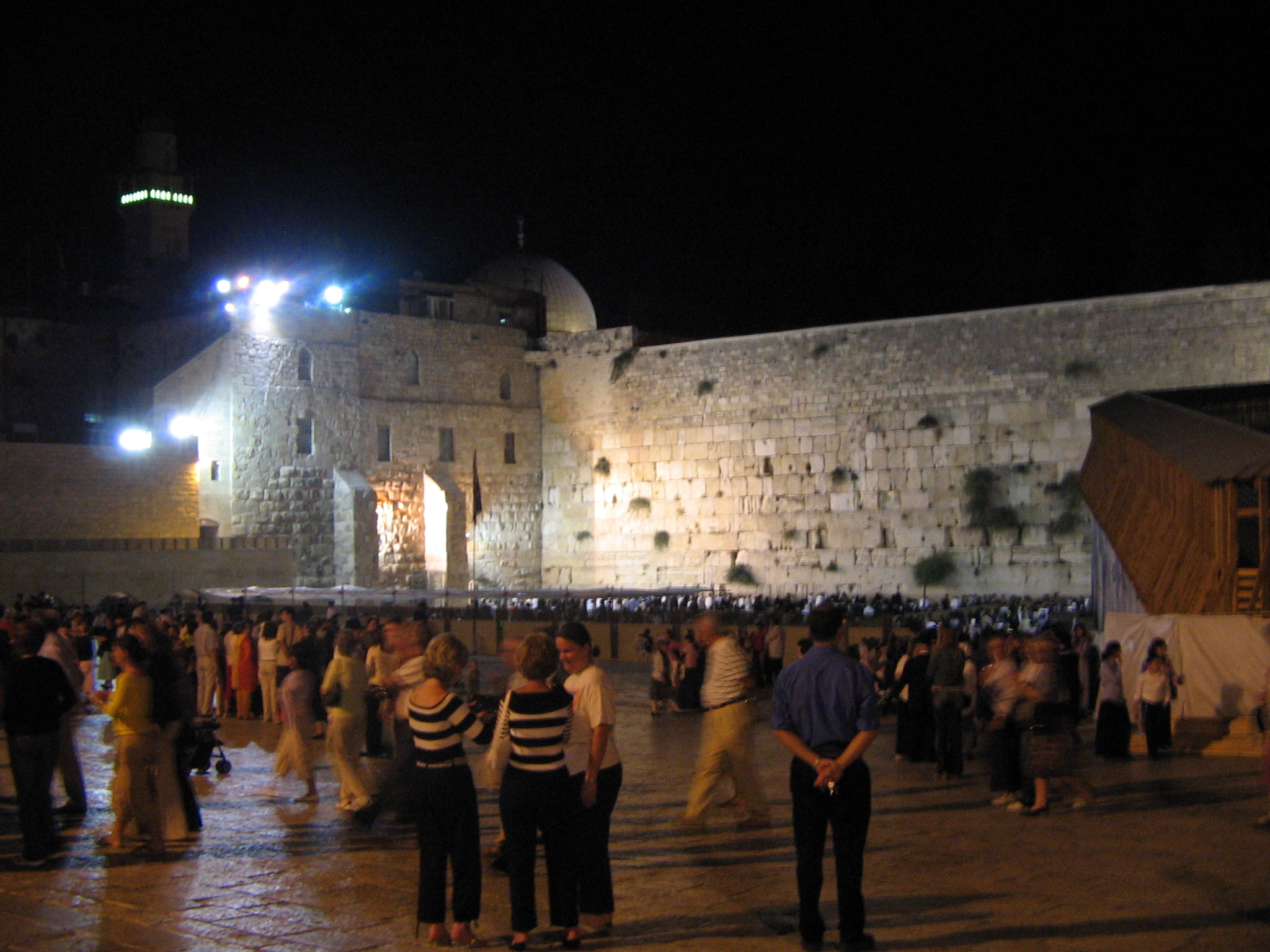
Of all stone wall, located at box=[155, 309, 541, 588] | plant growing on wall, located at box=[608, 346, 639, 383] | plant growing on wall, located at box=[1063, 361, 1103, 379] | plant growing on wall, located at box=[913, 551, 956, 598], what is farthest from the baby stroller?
plant growing on wall, located at box=[608, 346, 639, 383]

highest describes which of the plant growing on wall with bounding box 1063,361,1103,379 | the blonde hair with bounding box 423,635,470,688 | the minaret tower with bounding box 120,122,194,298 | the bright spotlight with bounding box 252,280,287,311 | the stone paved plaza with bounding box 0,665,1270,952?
the minaret tower with bounding box 120,122,194,298

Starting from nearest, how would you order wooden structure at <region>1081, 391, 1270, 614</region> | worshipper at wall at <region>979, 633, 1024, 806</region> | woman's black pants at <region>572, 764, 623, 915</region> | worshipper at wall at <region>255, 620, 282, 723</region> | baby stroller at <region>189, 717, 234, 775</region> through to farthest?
1. woman's black pants at <region>572, 764, 623, 915</region>
2. worshipper at wall at <region>979, 633, 1024, 806</region>
3. baby stroller at <region>189, 717, 234, 775</region>
4. wooden structure at <region>1081, 391, 1270, 614</region>
5. worshipper at wall at <region>255, 620, 282, 723</region>

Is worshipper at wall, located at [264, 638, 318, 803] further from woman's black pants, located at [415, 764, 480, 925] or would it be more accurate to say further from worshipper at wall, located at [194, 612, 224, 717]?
worshipper at wall, located at [194, 612, 224, 717]

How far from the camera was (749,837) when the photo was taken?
22.9 feet

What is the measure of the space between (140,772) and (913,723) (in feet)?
17.0

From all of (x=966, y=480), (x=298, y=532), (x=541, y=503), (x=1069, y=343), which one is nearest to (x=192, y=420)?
(x=298, y=532)

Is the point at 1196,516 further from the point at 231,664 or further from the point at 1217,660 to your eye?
the point at 231,664

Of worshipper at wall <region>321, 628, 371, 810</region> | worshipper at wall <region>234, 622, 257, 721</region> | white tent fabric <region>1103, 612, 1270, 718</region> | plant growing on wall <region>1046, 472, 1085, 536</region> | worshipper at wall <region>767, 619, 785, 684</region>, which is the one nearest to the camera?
worshipper at wall <region>321, 628, 371, 810</region>

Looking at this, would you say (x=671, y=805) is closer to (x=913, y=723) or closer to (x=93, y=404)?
(x=913, y=723)

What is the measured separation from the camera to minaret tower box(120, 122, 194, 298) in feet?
125

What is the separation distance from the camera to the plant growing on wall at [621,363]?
3094 centimetres

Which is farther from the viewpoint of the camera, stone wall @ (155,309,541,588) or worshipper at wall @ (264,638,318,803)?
stone wall @ (155,309,541,588)

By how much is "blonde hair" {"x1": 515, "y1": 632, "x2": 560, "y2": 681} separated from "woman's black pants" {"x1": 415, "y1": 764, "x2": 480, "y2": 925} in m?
0.45

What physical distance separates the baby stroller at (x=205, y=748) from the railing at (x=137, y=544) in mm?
16636
